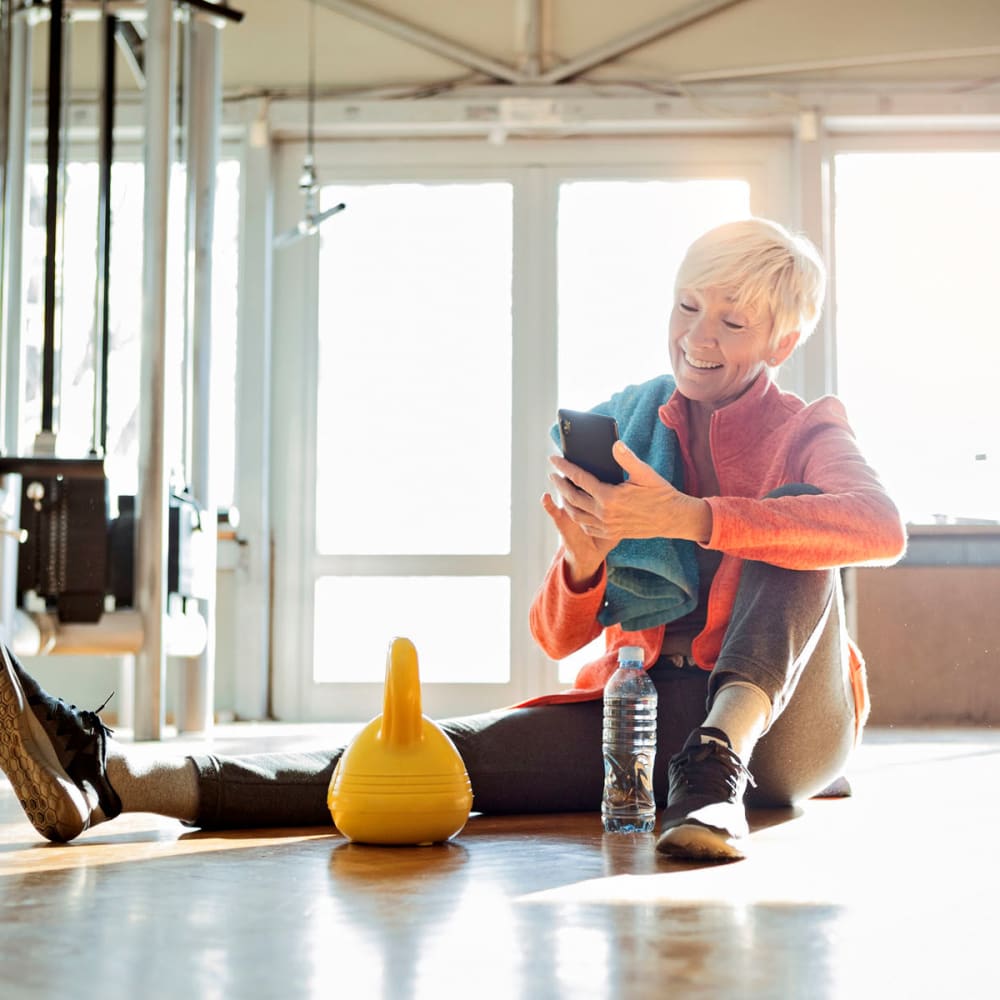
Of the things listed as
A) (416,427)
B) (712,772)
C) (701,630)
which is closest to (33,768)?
(712,772)

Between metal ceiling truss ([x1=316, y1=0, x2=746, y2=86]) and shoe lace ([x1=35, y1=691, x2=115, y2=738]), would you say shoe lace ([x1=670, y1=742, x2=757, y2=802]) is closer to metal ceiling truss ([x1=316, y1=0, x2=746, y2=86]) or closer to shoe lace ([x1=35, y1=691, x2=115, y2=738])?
shoe lace ([x1=35, y1=691, x2=115, y2=738])

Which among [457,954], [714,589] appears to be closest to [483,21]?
[714,589]

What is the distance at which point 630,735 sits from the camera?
1795mm

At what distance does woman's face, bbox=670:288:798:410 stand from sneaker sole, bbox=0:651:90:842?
886 mm

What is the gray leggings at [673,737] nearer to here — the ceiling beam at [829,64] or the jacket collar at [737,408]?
the jacket collar at [737,408]

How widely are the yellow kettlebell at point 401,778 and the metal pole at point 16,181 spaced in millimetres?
1983

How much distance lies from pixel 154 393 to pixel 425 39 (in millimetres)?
2000

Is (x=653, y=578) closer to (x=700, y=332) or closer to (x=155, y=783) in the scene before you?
(x=700, y=332)

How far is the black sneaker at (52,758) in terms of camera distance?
1.55m

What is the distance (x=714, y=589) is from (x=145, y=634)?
1.74 metres

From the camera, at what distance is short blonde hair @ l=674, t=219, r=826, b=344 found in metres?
1.85

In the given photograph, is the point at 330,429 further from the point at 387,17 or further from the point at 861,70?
the point at 861,70

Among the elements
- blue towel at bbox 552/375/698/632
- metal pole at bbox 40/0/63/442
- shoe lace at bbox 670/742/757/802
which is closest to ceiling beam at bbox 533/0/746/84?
metal pole at bbox 40/0/63/442

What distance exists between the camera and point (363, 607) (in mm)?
4848
